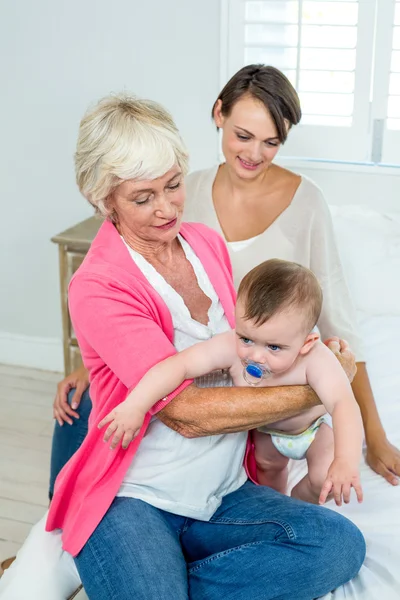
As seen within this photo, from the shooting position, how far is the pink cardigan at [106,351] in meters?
1.41

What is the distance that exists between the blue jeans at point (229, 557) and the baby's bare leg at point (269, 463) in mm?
146

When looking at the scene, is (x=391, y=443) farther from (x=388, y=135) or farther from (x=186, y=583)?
(x=388, y=135)

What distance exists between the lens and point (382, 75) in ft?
8.09

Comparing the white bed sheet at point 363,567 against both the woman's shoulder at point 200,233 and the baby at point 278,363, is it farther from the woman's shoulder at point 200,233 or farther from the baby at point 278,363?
the woman's shoulder at point 200,233

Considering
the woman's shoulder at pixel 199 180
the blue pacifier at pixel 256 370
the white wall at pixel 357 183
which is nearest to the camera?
the blue pacifier at pixel 256 370

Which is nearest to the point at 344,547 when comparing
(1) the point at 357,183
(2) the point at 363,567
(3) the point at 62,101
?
(2) the point at 363,567

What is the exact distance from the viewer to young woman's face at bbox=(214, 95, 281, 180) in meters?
1.83

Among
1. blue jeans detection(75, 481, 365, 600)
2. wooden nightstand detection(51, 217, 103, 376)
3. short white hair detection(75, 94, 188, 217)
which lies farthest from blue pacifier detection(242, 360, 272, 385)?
wooden nightstand detection(51, 217, 103, 376)

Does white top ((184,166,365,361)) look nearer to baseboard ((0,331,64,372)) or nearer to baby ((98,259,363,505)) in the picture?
baby ((98,259,363,505))

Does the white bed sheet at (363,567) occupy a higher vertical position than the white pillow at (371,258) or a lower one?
lower

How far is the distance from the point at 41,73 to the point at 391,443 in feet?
6.25

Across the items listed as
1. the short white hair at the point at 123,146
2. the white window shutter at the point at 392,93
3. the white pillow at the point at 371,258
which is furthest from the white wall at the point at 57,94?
the short white hair at the point at 123,146

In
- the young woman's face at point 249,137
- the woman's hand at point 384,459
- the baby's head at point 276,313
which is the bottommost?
the woman's hand at point 384,459

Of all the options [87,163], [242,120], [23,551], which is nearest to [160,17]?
[242,120]
